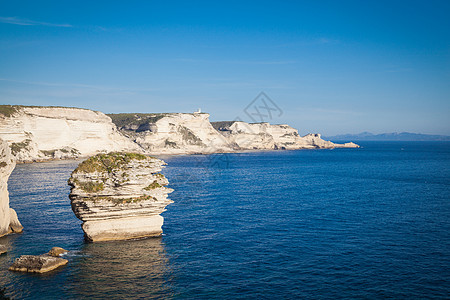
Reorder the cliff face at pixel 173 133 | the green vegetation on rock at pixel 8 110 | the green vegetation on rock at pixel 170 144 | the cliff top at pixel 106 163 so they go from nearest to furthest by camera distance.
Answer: the cliff top at pixel 106 163 < the green vegetation on rock at pixel 8 110 < the cliff face at pixel 173 133 < the green vegetation on rock at pixel 170 144

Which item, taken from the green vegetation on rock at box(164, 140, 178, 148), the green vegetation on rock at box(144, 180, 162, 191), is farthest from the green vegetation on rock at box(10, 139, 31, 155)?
the green vegetation on rock at box(144, 180, 162, 191)

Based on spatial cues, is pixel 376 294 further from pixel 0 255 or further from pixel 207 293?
pixel 0 255

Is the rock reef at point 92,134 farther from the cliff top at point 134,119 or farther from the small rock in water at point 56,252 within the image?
the small rock in water at point 56,252

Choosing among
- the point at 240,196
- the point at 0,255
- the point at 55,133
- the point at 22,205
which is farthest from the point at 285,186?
the point at 55,133

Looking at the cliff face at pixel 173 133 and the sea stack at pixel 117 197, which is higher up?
the cliff face at pixel 173 133

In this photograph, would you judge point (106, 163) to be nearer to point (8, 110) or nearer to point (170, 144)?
point (8, 110)

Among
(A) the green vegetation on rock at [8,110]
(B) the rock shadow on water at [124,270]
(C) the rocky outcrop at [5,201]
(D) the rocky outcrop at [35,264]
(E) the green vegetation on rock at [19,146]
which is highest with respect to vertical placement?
(A) the green vegetation on rock at [8,110]

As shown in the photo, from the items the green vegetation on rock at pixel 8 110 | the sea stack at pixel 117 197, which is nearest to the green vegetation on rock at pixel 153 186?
the sea stack at pixel 117 197
